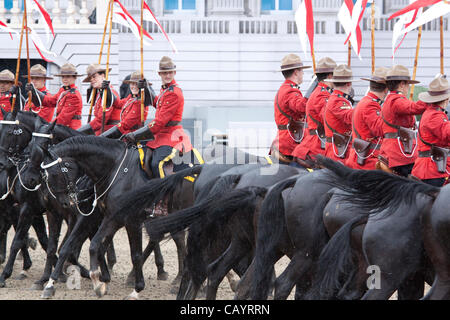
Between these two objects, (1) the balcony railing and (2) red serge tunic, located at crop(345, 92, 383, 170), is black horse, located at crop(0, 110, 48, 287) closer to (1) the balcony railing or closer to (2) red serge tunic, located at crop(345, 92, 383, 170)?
(2) red serge tunic, located at crop(345, 92, 383, 170)

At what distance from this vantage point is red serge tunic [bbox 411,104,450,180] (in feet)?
23.5

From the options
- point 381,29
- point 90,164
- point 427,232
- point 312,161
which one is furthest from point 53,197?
point 381,29

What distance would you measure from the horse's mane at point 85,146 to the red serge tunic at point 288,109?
1.80 metres

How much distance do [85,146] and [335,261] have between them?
4.34 meters

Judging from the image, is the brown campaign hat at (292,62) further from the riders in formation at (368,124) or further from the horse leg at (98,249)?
the horse leg at (98,249)

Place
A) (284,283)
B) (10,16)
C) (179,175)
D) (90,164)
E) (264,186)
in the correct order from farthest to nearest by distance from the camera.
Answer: (10,16), (90,164), (179,175), (264,186), (284,283)

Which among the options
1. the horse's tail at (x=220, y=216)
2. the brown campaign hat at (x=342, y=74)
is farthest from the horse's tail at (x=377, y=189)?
the brown campaign hat at (x=342, y=74)

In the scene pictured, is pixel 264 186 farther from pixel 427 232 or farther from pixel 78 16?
pixel 78 16

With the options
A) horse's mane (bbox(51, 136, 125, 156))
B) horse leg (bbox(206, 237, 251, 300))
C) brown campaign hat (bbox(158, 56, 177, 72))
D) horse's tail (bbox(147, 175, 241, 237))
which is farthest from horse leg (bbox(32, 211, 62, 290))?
horse's tail (bbox(147, 175, 241, 237))

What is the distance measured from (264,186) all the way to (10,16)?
1520 centimetres

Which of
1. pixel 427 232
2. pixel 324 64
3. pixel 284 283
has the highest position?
pixel 324 64

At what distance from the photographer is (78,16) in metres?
21.4

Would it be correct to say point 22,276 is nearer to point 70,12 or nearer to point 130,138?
point 130,138

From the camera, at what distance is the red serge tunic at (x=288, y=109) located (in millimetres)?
9023
